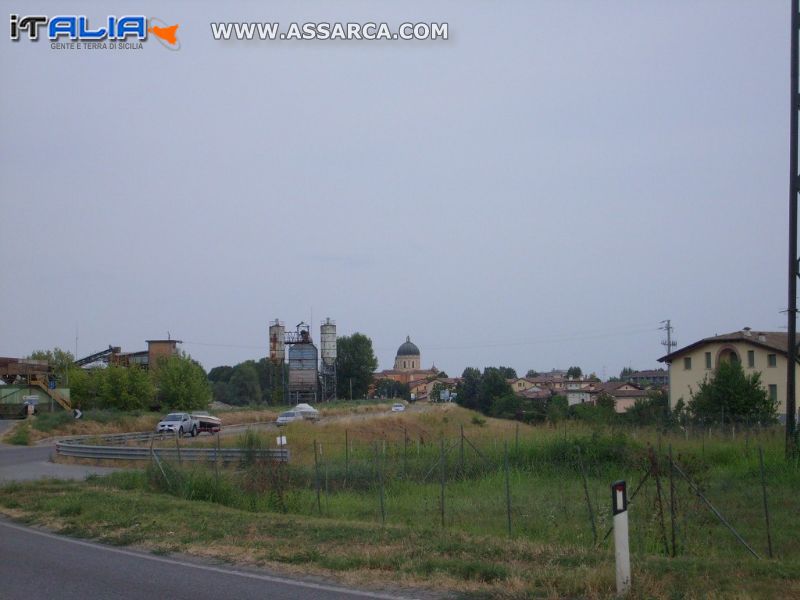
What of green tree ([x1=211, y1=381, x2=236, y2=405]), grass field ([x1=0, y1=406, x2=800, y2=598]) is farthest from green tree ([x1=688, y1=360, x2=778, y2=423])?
green tree ([x1=211, y1=381, x2=236, y2=405])

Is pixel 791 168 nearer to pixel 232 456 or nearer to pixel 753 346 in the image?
pixel 232 456

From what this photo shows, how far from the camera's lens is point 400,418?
58812mm

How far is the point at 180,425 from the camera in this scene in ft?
159

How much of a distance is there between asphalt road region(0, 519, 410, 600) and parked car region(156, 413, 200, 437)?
3671cm

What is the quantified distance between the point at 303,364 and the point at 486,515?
259 ft

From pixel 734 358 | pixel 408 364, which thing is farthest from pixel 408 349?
pixel 734 358

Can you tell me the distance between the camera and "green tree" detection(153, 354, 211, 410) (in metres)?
72.4

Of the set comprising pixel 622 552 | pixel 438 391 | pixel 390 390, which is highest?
pixel 622 552

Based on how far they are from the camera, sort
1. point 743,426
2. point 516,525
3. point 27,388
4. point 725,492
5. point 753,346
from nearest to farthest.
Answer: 1. point 516,525
2. point 725,492
3. point 743,426
4. point 753,346
5. point 27,388

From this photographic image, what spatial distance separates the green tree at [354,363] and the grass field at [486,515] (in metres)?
95.1

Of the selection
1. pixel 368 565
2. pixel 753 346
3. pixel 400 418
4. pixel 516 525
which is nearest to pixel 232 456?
pixel 516 525

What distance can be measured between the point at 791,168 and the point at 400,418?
39.5m

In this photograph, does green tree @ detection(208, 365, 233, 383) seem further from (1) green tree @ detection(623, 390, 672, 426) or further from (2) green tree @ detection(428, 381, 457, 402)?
(1) green tree @ detection(623, 390, 672, 426)

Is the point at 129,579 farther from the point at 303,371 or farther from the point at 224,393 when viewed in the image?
the point at 224,393
